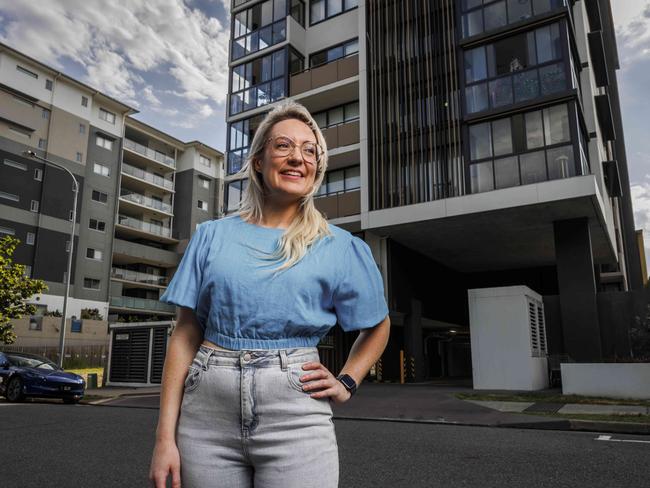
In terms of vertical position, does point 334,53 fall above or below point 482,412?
above

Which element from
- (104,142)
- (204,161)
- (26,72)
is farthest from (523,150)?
(204,161)

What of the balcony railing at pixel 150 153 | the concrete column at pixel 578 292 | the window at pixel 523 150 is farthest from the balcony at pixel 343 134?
the balcony railing at pixel 150 153

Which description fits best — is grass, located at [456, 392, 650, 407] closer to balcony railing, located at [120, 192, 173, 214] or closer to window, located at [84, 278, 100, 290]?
window, located at [84, 278, 100, 290]

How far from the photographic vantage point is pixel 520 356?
18.3 metres

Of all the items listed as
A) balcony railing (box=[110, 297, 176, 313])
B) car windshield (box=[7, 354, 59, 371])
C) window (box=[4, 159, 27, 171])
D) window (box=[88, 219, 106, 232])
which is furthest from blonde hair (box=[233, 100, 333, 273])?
window (box=[88, 219, 106, 232])

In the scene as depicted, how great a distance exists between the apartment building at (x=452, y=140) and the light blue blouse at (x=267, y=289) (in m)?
18.2

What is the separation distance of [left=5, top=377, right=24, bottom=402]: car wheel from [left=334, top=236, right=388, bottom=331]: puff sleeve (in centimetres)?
1569

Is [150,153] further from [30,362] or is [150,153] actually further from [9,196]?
[30,362]

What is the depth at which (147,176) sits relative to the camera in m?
51.3

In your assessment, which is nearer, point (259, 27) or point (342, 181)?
point (342, 181)

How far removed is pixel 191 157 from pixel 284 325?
55.9m

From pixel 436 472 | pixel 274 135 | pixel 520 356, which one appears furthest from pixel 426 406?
pixel 274 135

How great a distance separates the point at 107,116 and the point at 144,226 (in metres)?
10.2

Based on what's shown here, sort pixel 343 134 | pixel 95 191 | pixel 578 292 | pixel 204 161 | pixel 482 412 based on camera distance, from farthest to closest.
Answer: pixel 204 161, pixel 95 191, pixel 343 134, pixel 578 292, pixel 482 412
